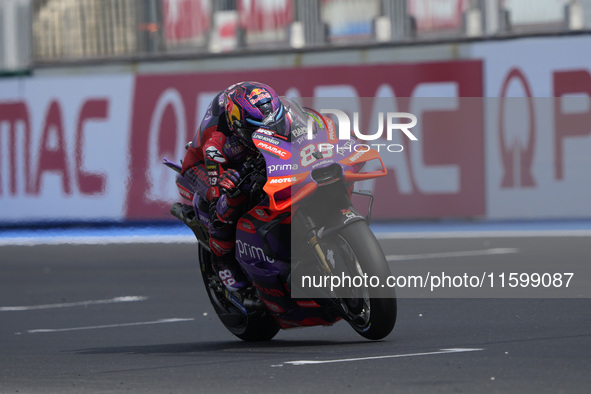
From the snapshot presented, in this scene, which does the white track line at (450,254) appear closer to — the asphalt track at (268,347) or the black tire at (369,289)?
the asphalt track at (268,347)

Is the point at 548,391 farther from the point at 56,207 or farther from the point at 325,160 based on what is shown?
the point at 56,207

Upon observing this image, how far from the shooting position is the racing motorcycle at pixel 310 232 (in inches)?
322

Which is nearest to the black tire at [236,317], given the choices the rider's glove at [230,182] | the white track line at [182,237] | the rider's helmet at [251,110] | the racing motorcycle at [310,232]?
the racing motorcycle at [310,232]

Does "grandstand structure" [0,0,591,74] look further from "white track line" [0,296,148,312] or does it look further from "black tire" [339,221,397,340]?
"black tire" [339,221,397,340]

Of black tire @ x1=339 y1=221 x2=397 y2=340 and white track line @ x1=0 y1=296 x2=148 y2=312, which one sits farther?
white track line @ x1=0 y1=296 x2=148 y2=312

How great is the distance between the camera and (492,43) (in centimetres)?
2202

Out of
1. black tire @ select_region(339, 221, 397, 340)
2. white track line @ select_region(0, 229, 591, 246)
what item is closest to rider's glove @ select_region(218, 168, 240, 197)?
black tire @ select_region(339, 221, 397, 340)

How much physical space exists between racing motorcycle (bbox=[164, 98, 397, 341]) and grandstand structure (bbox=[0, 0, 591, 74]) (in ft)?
46.0

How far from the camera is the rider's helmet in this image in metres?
8.58

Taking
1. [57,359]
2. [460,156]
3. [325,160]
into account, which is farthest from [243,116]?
[460,156]

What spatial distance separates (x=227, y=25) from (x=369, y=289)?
1729 centimetres

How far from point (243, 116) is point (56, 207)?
15.3 m

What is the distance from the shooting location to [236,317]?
9523 millimetres

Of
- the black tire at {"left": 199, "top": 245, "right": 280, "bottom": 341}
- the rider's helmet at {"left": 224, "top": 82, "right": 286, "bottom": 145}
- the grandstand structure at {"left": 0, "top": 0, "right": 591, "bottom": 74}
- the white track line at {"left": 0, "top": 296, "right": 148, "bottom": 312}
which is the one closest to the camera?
the rider's helmet at {"left": 224, "top": 82, "right": 286, "bottom": 145}
